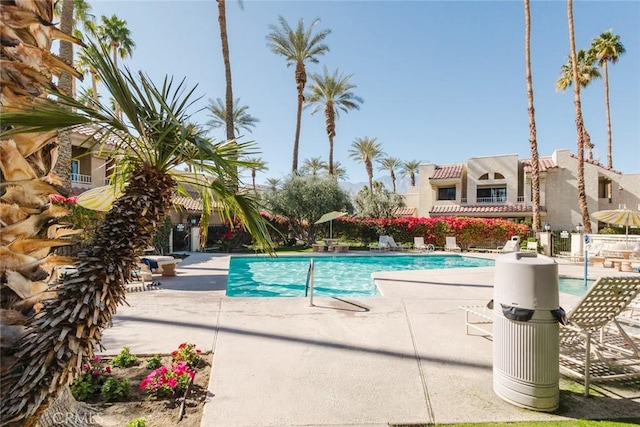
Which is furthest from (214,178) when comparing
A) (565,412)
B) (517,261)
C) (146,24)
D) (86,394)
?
(146,24)

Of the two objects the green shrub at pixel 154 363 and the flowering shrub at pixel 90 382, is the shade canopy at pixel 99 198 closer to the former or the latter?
the flowering shrub at pixel 90 382

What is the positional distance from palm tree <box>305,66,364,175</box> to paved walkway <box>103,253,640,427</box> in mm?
29450

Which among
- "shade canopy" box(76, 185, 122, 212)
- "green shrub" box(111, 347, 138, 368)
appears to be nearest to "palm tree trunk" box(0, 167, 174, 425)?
"shade canopy" box(76, 185, 122, 212)

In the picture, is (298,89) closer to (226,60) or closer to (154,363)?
(226,60)

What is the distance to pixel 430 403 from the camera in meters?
3.59

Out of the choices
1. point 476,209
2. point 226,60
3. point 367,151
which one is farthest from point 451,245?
point 367,151

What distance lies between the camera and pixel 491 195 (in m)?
33.6

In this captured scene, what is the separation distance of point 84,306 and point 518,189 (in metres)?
38.0

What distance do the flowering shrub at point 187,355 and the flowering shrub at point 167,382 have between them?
1.57 feet

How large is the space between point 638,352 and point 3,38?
22.2ft

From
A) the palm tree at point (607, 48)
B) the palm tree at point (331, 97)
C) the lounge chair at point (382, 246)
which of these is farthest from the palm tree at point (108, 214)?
the palm tree at point (607, 48)

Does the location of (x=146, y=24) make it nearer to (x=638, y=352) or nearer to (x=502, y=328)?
(x=502, y=328)

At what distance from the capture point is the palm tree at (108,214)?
183 centimetres

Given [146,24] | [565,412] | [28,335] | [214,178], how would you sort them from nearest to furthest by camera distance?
[28,335]
[214,178]
[565,412]
[146,24]
